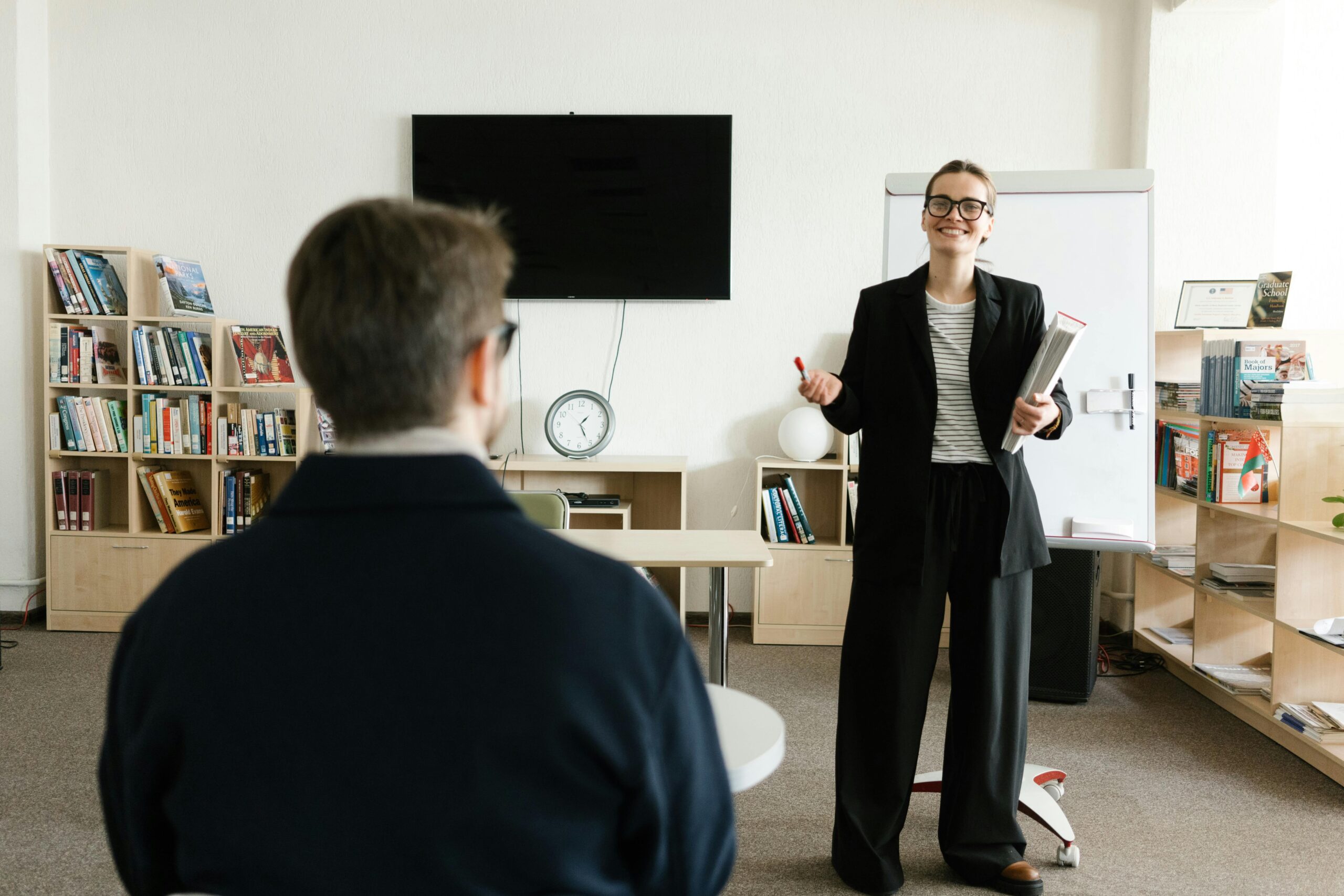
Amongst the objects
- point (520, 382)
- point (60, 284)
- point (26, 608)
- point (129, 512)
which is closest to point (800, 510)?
point (520, 382)

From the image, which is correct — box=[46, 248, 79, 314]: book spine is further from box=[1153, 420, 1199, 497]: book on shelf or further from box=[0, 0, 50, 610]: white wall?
box=[1153, 420, 1199, 497]: book on shelf

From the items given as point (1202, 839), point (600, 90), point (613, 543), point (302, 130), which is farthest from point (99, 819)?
point (600, 90)

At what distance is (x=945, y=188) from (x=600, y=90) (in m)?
2.66

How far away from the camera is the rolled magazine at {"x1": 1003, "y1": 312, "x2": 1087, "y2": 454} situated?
6.10 feet

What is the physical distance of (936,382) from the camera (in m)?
2.11

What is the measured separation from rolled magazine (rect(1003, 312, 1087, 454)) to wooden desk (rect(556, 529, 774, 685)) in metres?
0.63

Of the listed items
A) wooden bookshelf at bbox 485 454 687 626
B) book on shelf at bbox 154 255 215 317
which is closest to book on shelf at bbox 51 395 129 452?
book on shelf at bbox 154 255 215 317

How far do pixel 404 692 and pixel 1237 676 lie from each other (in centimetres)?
347

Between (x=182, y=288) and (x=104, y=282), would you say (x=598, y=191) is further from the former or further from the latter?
(x=104, y=282)

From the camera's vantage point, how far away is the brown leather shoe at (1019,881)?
83.0 inches

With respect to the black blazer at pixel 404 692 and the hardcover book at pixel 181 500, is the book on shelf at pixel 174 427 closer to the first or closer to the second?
the hardcover book at pixel 181 500

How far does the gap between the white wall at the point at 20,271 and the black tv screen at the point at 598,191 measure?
1.69 metres

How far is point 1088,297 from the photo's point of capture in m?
3.15

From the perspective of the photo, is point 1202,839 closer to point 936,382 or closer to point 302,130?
point 936,382
